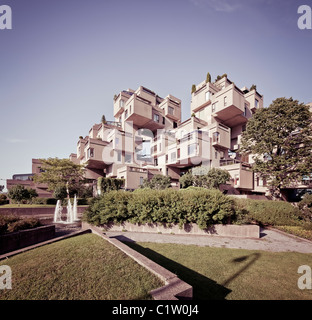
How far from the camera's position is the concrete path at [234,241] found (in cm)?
831

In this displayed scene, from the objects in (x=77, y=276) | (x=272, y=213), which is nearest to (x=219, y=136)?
(x=272, y=213)

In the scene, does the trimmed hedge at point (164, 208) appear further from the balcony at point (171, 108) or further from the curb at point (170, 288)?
the balcony at point (171, 108)

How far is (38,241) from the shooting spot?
7426mm

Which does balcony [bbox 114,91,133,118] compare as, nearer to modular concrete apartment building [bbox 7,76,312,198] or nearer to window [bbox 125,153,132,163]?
modular concrete apartment building [bbox 7,76,312,198]

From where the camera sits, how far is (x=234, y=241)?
9.12 meters

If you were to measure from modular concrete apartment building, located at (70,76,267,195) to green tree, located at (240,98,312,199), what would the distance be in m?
4.40

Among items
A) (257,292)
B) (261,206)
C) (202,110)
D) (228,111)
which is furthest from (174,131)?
(257,292)

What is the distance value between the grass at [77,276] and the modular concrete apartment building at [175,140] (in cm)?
2149

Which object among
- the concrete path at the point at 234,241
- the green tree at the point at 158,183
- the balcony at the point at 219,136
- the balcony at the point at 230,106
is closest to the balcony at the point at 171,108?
the balcony at the point at 230,106

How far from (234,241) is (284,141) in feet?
57.7

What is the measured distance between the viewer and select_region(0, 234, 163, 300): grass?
3.46 m

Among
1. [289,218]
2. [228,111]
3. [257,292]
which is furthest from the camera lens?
[228,111]
